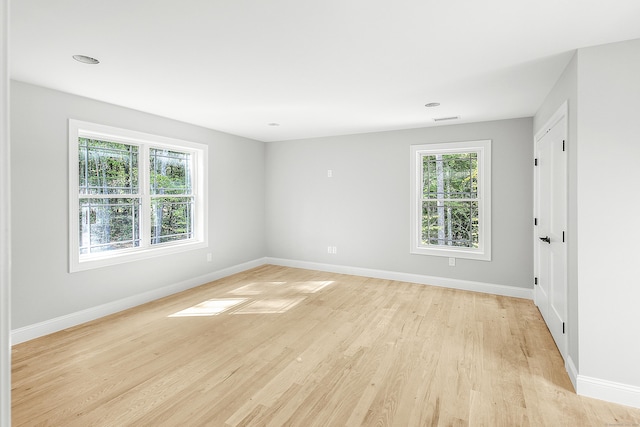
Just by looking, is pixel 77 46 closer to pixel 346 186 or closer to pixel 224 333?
pixel 224 333

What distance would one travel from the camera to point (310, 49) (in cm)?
244

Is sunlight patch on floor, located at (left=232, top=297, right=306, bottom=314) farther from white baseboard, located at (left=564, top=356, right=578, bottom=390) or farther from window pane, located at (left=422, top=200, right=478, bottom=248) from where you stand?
white baseboard, located at (left=564, top=356, right=578, bottom=390)

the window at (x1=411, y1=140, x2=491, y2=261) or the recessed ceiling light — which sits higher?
the recessed ceiling light

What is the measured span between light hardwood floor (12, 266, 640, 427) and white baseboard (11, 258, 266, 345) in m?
0.10

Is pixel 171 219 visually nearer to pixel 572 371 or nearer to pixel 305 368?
pixel 305 368

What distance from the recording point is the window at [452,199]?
4680mm

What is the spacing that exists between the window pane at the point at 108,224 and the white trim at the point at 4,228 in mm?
3768

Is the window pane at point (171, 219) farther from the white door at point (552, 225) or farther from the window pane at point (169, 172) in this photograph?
the white door at point (552, 225)

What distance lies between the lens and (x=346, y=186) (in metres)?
5.70

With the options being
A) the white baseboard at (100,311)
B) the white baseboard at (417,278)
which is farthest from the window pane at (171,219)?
the white baseboard at (417,278)

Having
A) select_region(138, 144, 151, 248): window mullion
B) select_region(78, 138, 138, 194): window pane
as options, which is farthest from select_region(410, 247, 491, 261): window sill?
select_region(78, 138, 138, 194): window pane

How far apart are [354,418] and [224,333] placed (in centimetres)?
172

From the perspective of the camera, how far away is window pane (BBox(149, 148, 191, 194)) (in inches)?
176

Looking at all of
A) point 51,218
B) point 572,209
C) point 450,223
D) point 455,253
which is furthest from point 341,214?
point 51,218
